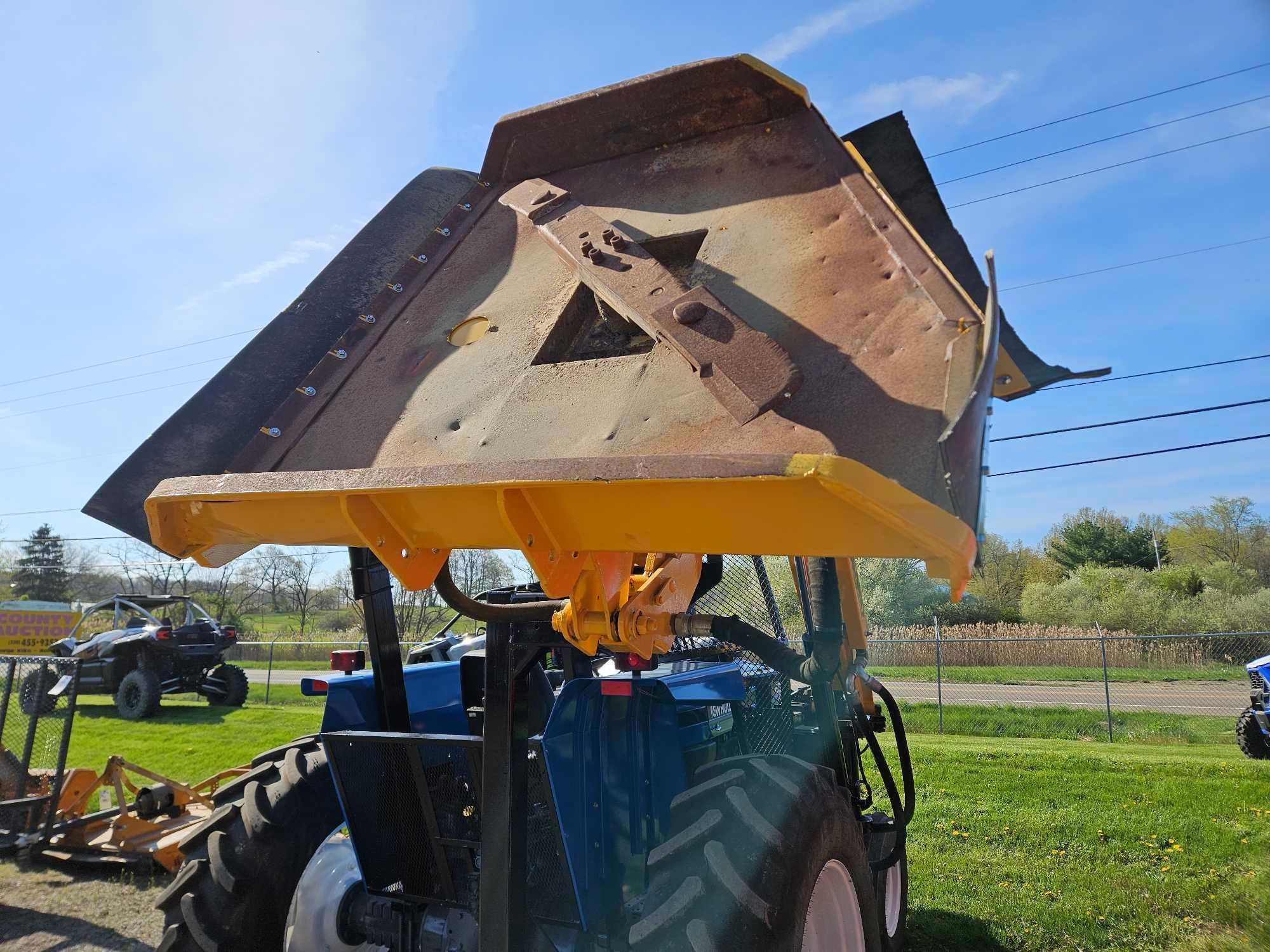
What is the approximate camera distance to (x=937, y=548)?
170 cm

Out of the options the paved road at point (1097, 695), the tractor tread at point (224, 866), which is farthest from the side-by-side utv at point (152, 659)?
the tractor tread at point (224, 866)

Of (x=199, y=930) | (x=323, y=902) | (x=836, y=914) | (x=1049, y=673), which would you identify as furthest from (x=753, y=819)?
(x=1049, y=673)

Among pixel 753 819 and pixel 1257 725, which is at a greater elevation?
pixel 753 819

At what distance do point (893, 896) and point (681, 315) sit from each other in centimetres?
353

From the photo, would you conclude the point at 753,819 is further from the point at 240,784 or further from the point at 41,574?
the point at 41,574

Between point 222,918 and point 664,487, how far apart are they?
2700 mm

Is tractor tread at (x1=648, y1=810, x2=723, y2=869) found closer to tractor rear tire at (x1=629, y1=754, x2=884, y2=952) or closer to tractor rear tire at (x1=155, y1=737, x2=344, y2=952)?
tractor rear tire at (x1=629, y1=754, x2=884, y2=952)

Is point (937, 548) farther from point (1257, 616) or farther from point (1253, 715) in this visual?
point (1257, 616)

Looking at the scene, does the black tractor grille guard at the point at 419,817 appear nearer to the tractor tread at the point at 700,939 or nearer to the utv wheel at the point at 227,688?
the tractor tread at the point at 700,939

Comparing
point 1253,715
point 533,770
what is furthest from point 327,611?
point 533,770

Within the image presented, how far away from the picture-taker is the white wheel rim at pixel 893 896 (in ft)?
14.1

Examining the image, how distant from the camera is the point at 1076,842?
5980 millimetres

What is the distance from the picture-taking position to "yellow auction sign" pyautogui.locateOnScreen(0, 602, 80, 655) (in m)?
20.8

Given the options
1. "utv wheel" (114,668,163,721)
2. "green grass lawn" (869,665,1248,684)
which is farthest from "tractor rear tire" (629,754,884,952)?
"green grass lawn" (869,665,1248,684)
